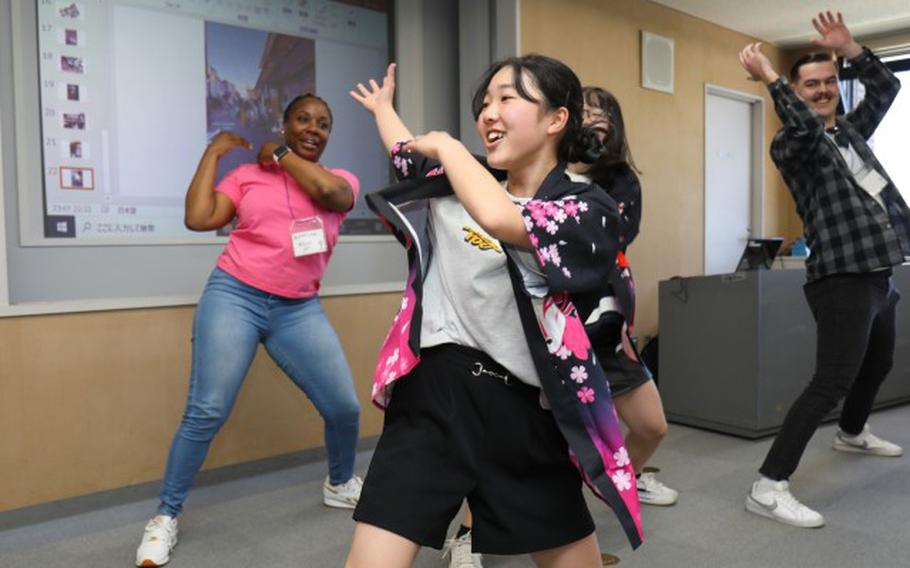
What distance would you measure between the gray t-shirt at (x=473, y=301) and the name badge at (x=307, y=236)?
129 cm

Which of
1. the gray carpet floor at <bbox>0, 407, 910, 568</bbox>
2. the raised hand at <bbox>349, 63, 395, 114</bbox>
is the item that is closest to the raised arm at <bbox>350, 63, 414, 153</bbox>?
the raised hand at <bbox>349, 63, 395, 114</bbox>

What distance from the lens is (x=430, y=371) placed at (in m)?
1.28

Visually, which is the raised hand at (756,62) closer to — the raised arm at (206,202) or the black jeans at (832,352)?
the black jeans at (832,352)

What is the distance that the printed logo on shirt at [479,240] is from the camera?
4.15 feet

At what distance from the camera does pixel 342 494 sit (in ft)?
9.14

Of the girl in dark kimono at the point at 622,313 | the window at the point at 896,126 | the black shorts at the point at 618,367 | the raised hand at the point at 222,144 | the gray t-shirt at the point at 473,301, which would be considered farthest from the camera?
the window at the point at 896,126

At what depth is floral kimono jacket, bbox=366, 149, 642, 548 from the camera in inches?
46.0

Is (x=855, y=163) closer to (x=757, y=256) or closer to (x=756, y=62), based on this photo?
(x=756, y=62)

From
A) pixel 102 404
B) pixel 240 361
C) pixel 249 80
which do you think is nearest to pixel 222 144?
pixel 240 361

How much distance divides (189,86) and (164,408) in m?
1.33

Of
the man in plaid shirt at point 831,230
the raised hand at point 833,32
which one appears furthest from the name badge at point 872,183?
the raised hand at point 833,32

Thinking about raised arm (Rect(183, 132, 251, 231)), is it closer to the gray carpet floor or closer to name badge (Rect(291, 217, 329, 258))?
name badge (Rect(291, 217, 329, 258))

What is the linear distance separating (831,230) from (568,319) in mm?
1753

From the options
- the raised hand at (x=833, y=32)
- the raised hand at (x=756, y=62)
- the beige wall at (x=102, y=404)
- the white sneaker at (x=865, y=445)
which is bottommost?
the white sneaker at (x=865, y=445)
